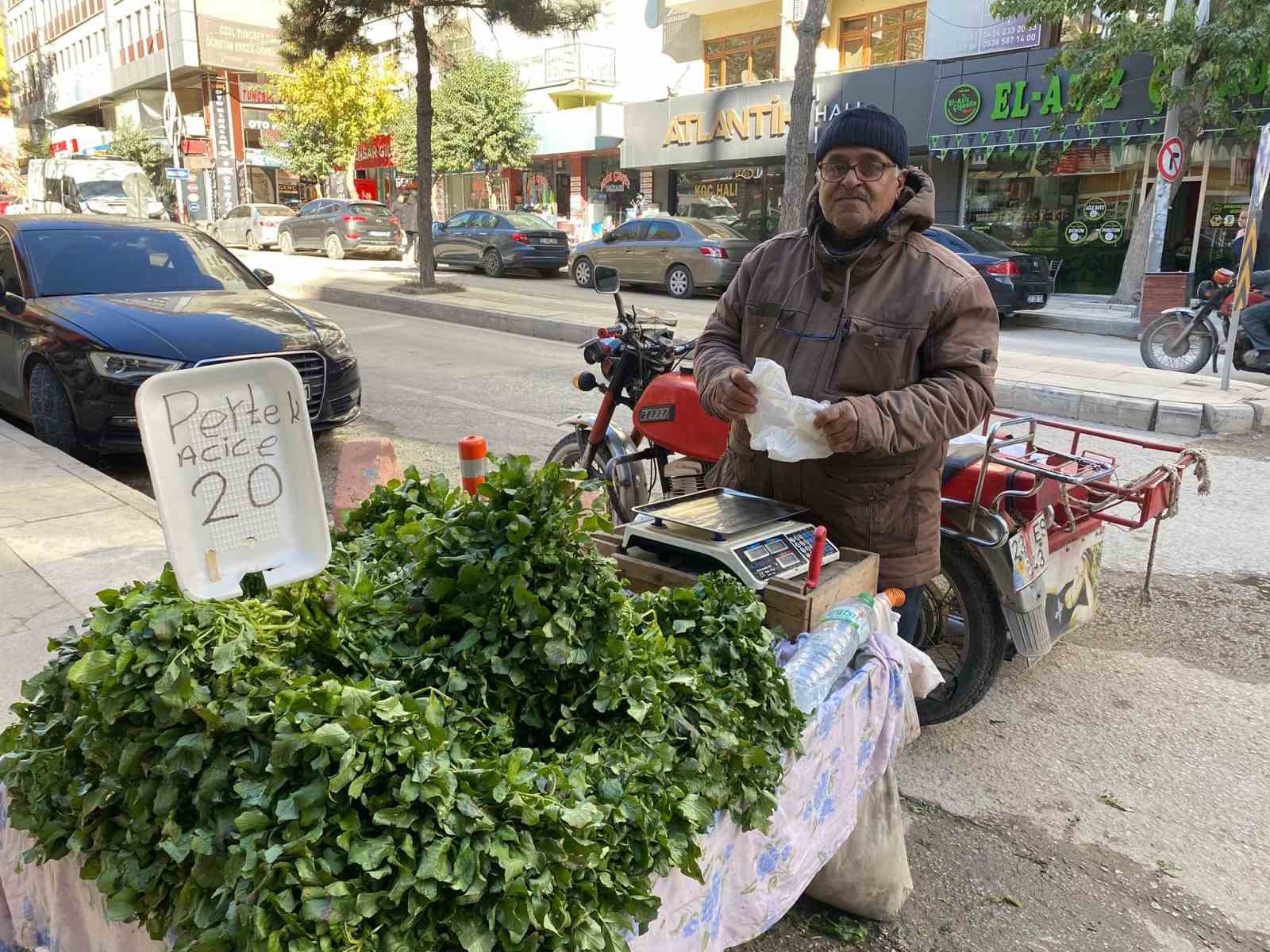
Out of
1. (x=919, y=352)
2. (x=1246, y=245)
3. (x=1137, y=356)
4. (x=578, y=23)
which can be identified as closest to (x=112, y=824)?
(x=919, y=352)

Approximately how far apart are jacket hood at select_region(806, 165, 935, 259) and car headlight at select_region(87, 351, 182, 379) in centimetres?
456

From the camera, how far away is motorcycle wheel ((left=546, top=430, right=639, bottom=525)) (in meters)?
4.25

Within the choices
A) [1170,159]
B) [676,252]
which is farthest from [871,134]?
[676,252]

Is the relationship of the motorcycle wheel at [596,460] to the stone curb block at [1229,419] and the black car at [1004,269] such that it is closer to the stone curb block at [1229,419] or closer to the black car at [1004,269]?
the stone curb block at [1229,419]

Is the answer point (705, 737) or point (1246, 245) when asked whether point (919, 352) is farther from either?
point (1246, 245)

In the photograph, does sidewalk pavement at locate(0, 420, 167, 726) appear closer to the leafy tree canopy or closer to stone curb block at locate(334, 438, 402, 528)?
stone curb block at locate(334, 438, 402, 528)

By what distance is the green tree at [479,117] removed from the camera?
26.0 metres

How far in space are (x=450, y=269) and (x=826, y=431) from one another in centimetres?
2216

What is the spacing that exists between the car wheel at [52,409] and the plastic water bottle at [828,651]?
553 centimetres

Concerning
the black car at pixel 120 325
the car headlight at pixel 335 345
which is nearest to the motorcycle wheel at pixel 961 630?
the black car at pixel 120 325

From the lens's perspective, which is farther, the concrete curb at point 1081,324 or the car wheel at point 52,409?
Answer: the concrete curb at point 1081,324

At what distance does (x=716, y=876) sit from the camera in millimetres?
1787

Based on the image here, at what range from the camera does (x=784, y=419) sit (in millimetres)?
2316

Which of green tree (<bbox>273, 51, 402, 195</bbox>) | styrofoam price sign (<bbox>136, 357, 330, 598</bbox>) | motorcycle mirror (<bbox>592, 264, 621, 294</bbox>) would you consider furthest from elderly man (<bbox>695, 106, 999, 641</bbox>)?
green tree (<bbox>273, 51, 402, 195</bbox>)
